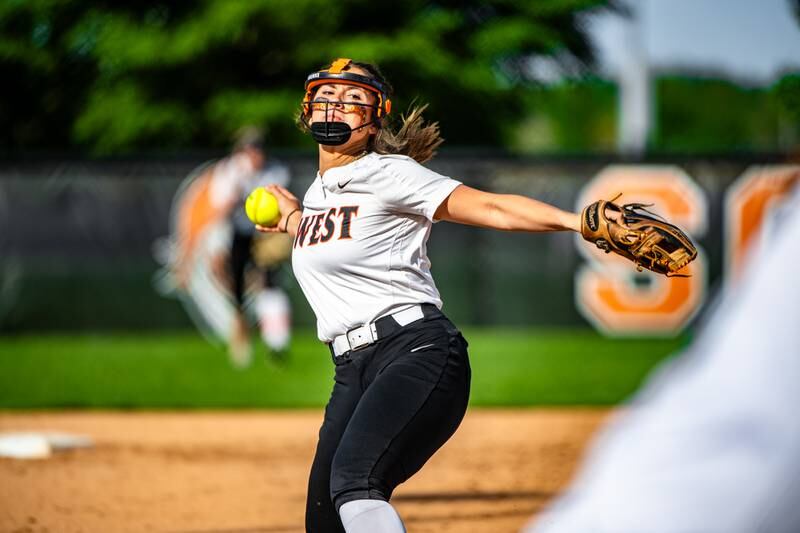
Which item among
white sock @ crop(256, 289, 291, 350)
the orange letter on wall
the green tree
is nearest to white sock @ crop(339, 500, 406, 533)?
white sock @ crop(256, 289, 291, 350)

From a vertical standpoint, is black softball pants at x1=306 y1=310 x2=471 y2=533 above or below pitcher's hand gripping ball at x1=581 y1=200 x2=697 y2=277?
below

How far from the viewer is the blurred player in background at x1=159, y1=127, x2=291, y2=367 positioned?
13.0 metres

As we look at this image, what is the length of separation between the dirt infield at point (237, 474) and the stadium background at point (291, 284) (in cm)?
3

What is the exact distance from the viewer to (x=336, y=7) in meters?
25.2

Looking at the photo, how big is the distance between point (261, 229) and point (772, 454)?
3.22 metres

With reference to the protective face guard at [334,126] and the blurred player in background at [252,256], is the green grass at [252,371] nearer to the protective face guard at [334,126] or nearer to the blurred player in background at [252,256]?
the blurred player in background at [252,256]

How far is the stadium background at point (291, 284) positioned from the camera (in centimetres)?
706

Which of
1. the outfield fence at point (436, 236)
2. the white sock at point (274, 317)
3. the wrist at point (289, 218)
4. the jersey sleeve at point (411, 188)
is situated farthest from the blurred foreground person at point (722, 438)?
the outfield fence at point (436, 236)

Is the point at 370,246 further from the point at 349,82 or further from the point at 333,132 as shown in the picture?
the point at 349,82

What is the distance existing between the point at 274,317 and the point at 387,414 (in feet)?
27.9

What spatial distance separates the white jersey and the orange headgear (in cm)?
28

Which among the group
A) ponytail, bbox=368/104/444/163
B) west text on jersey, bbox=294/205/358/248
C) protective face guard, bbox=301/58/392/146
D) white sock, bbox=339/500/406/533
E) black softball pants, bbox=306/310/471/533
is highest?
protective face guard, bbox=301/58/392/146

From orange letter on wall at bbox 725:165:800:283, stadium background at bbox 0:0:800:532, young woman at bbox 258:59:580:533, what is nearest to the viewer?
young woman at bbox 258:59:580:533

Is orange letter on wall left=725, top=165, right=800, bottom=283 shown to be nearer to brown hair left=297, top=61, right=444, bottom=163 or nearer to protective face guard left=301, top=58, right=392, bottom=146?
brown hair left=297, top=61, right=444, bottom=163
